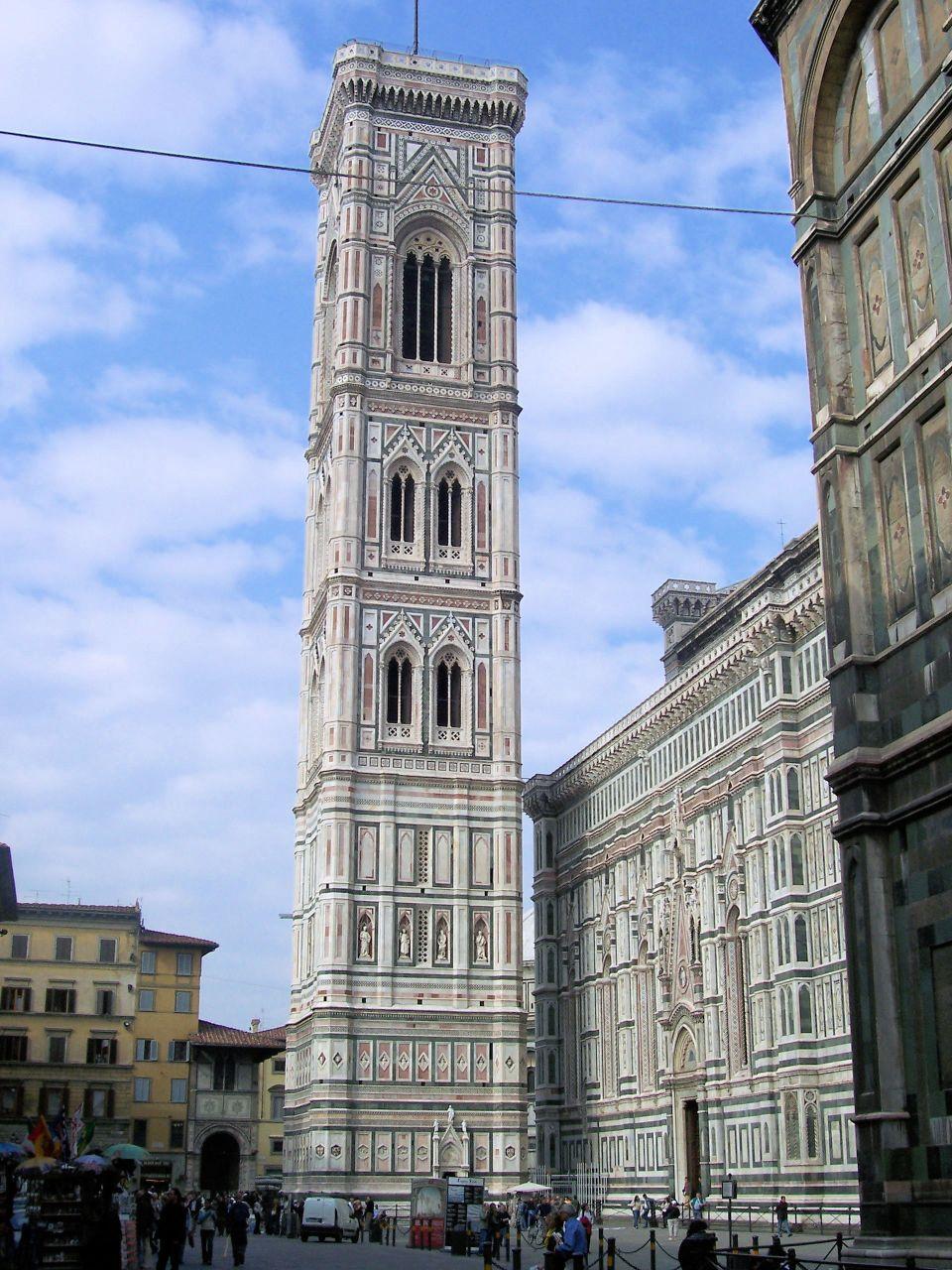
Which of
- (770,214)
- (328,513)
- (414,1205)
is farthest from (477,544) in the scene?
(770,214)

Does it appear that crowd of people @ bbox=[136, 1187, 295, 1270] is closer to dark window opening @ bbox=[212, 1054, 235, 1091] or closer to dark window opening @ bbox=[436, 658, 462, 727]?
dark window opening @ bbox=[436, 658, 462, 727]

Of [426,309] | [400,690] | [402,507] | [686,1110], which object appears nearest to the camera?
[686,1110]

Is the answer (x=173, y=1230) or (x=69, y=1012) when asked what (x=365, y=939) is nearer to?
(x=69, y=1012)

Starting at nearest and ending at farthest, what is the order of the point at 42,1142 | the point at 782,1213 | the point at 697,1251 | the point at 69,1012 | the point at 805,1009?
the point at 697,1251 → the point at 42,1142 → the point at 782,1213 → the point at 805,1009 → the point at 69,1012

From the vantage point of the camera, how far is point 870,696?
54.8 feet

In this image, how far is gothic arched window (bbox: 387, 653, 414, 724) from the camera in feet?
193

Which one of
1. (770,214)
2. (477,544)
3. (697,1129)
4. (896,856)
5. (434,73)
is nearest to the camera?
(896,856)

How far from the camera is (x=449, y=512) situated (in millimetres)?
61531

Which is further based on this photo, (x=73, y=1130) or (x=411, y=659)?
(x=411, y=659)

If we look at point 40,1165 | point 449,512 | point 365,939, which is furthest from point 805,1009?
point 449,512

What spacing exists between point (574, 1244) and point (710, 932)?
30803 millimetres

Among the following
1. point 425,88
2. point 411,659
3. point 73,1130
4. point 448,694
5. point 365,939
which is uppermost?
point 425,88

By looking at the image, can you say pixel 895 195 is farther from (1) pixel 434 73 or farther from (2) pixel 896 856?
(1) pixel 434 73

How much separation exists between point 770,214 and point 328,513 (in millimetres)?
44075
